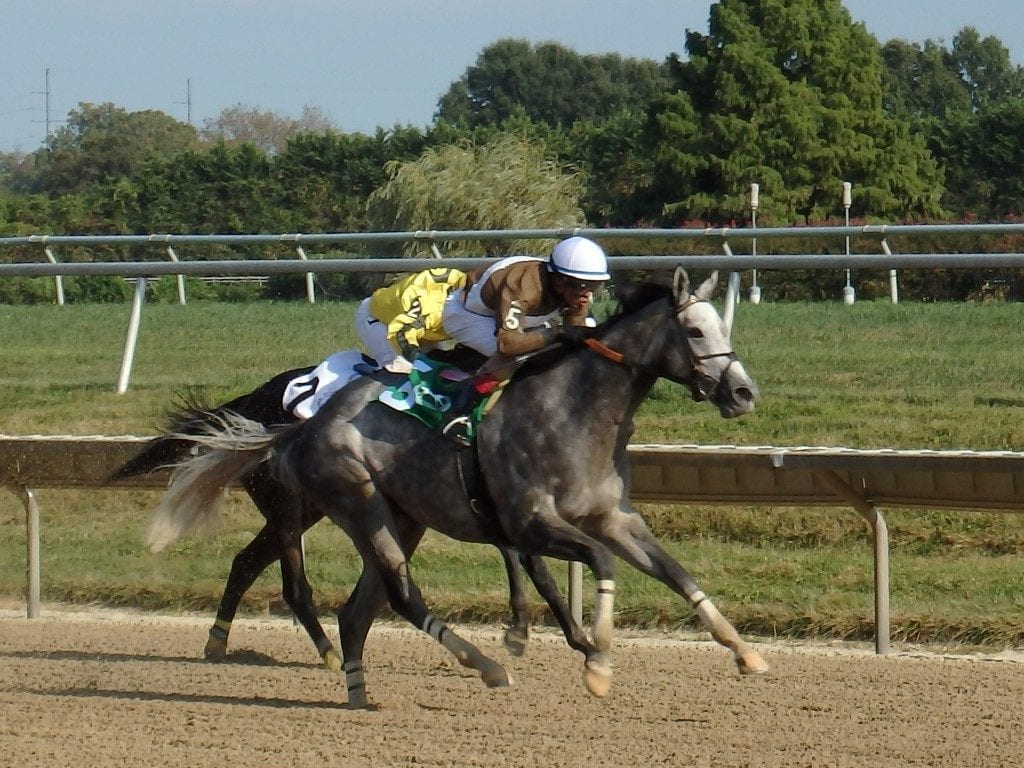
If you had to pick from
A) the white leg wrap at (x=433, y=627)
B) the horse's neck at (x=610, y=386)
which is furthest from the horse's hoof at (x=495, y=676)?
the horse's neck at (x=610, y=386)

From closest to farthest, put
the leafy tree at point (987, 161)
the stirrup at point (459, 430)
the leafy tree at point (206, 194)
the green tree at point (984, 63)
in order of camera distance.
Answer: the stirrup at point (459, 430)
the leafy tree at point (987, 161)
the leafy tree at point (206, 194)
the green tree at point (984, 63)

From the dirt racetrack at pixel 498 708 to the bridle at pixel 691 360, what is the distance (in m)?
1.12

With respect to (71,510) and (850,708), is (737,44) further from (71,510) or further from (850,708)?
(850,708)

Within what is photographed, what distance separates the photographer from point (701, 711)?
19.7 ft

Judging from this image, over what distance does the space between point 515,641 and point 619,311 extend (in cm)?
165

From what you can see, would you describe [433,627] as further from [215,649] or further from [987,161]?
[987,161]

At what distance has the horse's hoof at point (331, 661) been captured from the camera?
7082 mm

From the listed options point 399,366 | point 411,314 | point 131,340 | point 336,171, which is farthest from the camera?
point 336,171

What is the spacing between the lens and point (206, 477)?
703 cm

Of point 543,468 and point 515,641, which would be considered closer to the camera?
point 543,468

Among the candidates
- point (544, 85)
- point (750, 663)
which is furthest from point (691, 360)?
point (544, 85)

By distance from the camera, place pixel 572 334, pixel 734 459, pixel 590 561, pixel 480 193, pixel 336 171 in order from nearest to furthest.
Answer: pixel 590 561 → pixel 572 334 → pixel 734 459 → pixel 480 193 → pixel 336 171

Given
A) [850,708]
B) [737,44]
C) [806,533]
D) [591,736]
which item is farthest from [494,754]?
[737,44]

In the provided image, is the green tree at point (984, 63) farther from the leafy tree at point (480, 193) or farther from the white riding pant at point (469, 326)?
the white riding pant at point (469, 326)
